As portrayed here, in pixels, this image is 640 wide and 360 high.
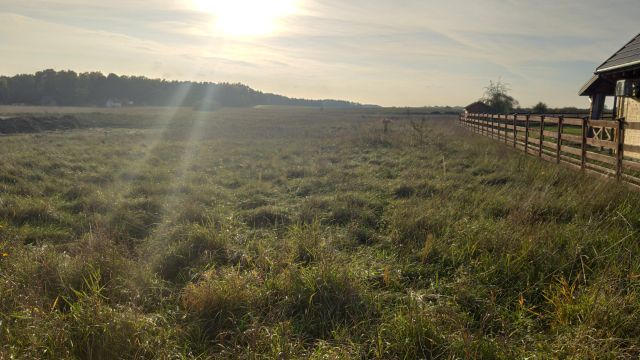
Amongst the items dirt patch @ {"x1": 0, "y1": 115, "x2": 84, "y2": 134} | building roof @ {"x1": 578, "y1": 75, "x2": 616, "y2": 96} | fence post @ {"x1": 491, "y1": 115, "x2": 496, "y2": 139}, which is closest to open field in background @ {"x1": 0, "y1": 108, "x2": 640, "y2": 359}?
fence post @ {"x1": 491, "y1": 115, "x2": 496, "y2": 139}

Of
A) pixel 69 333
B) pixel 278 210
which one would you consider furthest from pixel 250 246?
pixel 69 333

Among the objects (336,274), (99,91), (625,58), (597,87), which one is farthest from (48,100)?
(336,274)

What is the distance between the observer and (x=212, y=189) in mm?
9391

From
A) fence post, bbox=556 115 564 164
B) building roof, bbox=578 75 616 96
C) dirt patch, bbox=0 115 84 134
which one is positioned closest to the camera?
fence post, bbox=556 115 564 164

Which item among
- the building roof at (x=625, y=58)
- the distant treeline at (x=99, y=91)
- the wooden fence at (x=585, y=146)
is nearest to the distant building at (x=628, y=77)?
the building roof at (x=625, y=58)

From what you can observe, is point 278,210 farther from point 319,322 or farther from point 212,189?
point 319,322

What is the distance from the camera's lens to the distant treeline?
9869 cm

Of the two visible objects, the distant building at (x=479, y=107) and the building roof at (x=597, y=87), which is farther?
the distant building at (x=479, y=107)

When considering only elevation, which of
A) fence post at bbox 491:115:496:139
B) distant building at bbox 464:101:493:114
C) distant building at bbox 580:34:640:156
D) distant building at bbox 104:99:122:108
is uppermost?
distant building at bbox 104:99:122:108

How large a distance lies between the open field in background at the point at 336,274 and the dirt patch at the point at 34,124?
981 inches

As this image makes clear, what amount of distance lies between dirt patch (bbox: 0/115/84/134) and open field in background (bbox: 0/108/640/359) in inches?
981

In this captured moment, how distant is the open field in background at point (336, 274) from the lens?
293cm

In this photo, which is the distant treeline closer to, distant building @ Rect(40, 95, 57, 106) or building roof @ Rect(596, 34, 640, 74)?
distant building @ Rect(40, 95, 57, 106)

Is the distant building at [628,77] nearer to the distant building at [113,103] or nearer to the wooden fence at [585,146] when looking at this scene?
the wooden fence at [585,146]
